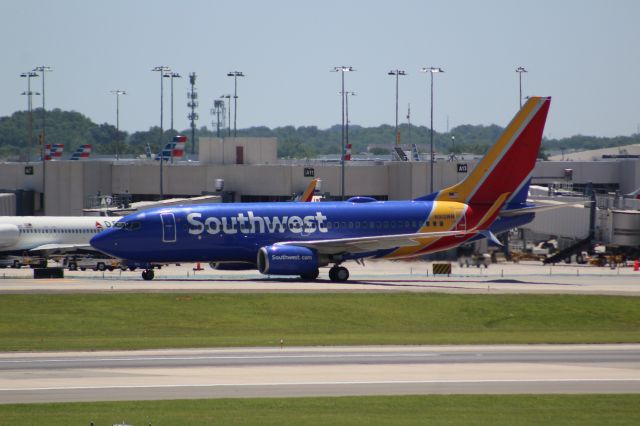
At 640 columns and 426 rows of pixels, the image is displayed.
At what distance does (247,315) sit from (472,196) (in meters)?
24.6

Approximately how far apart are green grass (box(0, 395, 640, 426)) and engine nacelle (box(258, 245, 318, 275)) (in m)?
34.5

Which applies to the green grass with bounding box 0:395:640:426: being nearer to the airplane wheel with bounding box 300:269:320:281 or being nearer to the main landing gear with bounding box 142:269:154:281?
the airplane wheel with bounding box 300:269:320:281

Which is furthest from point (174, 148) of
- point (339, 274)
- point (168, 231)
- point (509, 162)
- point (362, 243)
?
point (362, 243)

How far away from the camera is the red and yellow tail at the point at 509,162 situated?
69938 millimetres

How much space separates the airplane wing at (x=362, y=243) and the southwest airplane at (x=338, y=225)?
62mm

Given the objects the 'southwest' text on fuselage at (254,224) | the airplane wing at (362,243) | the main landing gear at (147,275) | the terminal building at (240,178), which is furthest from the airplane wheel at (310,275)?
the terminal building at (240,178)

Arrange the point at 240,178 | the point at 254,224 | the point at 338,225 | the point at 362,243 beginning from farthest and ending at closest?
the point at 240,178 < the point at 338,225 < the point at 254,224 < the point at 362,243

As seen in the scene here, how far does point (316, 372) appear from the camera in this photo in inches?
1355

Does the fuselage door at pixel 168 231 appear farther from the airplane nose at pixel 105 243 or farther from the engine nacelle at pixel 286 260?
the engine nacelle at pixel 286 260

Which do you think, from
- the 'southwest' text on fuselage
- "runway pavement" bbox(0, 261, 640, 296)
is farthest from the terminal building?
the 'southwest' text on fuselage

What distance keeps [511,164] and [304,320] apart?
2549cm

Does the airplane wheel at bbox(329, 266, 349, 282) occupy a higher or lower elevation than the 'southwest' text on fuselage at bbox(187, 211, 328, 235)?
lower

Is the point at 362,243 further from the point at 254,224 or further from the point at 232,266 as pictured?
the point at 232,266

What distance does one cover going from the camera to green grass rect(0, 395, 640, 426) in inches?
1083
